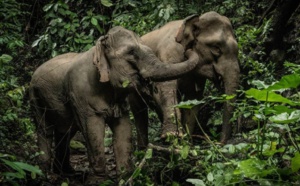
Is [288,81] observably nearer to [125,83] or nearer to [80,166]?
[125,83]

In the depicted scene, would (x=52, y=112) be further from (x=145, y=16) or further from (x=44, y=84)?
(x=145, y=16)

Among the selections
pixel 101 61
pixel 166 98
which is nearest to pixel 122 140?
pixel 166 98

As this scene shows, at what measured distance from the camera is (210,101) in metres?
7.78

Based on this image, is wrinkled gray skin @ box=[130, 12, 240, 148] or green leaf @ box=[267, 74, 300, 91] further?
wrinkled gray skin @ box=[130, 12, 240, 148]

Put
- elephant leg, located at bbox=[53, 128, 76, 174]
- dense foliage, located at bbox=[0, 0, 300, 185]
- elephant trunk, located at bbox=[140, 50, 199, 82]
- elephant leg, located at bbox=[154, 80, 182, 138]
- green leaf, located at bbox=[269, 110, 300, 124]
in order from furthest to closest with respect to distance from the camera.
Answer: elephant leg, located at bbox=[53, 128, 76, 174] < elephant leg, located at bbox=[154, 80, 182, 138] < elephant trunk, located at bbox=[140, 50, 199, 82] < dense foliage, located at bbox=[0, 0, 300, 185] < green leaf, located at bbox=[269, 110, 300, 124]

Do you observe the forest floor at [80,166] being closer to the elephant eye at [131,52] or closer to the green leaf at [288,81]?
the elephant eye at [131,52]

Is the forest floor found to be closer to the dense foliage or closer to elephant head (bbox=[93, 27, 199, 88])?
the dense foliage

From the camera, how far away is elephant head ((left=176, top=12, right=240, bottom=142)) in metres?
6.39

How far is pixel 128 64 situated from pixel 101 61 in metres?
Result: 0.29

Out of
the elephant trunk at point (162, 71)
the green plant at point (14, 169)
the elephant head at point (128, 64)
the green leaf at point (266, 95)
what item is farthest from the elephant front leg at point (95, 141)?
the green leaf at point (266, 95)

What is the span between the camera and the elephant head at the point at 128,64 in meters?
5.39

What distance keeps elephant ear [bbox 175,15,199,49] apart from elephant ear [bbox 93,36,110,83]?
3.81ft

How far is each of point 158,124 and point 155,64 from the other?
2.87m

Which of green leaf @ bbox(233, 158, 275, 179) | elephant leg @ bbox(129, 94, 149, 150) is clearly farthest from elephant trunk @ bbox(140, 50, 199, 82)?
green leaf @ bbox(233, 158, 275, 179)
